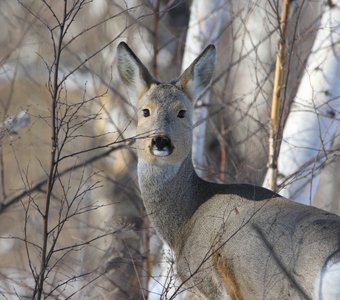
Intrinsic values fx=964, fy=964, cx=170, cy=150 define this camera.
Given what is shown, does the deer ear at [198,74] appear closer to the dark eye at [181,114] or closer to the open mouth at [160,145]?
the dark eye at [181,114]

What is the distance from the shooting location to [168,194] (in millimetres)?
7098

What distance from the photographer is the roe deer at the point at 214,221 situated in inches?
225

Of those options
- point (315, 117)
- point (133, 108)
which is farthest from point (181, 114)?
point (315, 117)

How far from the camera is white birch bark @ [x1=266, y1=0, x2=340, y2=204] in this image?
8.23 metres

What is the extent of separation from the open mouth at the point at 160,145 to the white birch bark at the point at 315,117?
1.63 m

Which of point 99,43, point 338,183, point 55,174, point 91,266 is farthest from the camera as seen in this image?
point 338,183

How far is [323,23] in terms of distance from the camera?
8.48 metres

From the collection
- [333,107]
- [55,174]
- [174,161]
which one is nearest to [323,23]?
[333,107]

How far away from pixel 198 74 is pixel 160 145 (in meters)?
0.96

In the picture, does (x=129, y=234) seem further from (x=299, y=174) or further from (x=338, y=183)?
(x=338, y=183)

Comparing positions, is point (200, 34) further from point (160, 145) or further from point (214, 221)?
point (214, 221)

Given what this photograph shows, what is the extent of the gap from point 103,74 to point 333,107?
3.66 meters

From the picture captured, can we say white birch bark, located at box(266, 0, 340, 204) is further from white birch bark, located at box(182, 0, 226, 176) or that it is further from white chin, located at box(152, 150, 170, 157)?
white chin, located at box(152, 150, 170, 157)

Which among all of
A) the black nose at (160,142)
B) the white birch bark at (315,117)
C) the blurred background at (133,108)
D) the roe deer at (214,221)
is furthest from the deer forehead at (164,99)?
the white birch bark at (315,117)
